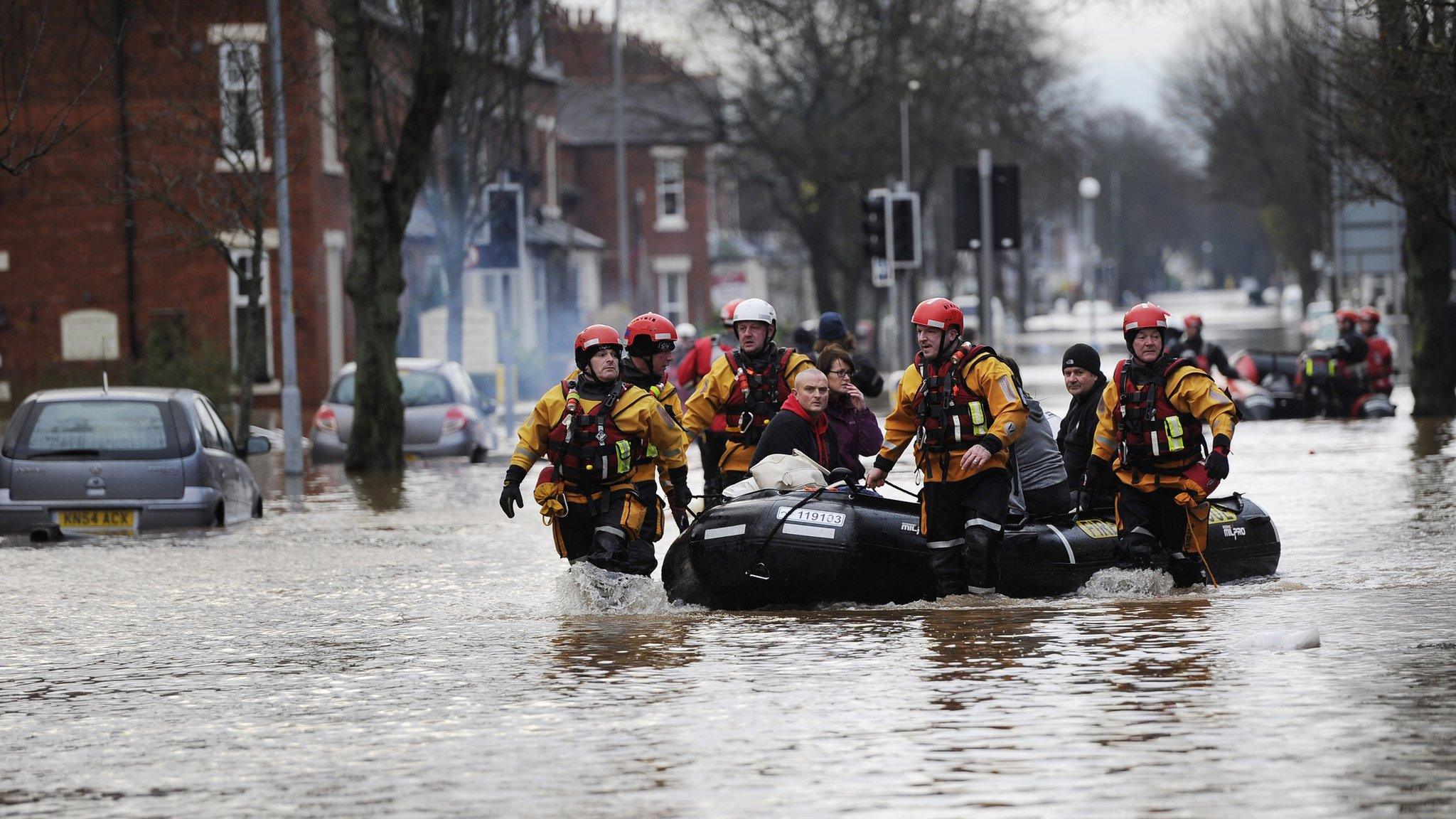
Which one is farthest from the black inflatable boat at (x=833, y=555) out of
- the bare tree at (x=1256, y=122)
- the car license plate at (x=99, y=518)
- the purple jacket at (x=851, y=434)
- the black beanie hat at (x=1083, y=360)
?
the bare tree at (x=1256, y=122)

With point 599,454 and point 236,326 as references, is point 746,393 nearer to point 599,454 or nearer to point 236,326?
point 599,454

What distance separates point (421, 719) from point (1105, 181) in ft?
411

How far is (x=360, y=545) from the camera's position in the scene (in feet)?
52.2

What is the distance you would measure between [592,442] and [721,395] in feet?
7.70

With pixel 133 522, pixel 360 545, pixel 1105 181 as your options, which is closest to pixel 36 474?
pixel 133 522

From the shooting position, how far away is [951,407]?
1103cm

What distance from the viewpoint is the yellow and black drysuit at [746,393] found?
43.2 feet

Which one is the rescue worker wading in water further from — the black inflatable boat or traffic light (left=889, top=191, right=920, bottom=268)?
traffic light (left=889, top=191, right=920, bottom=268)

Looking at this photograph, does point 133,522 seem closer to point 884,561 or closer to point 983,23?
point 884,561

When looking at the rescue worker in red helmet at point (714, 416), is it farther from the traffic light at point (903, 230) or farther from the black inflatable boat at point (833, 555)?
the traffic light at point (903, 230)

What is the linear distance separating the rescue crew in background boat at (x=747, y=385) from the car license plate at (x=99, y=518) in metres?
4.99

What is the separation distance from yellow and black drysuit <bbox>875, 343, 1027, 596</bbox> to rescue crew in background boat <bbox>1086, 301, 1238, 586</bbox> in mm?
605

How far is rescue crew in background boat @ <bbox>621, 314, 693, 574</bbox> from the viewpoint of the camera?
11.3 metres

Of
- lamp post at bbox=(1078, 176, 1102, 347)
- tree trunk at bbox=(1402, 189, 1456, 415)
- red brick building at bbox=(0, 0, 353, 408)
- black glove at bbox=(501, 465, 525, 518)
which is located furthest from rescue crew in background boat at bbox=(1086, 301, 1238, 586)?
red brick building at bbox=(0, 0, 353, 408)
